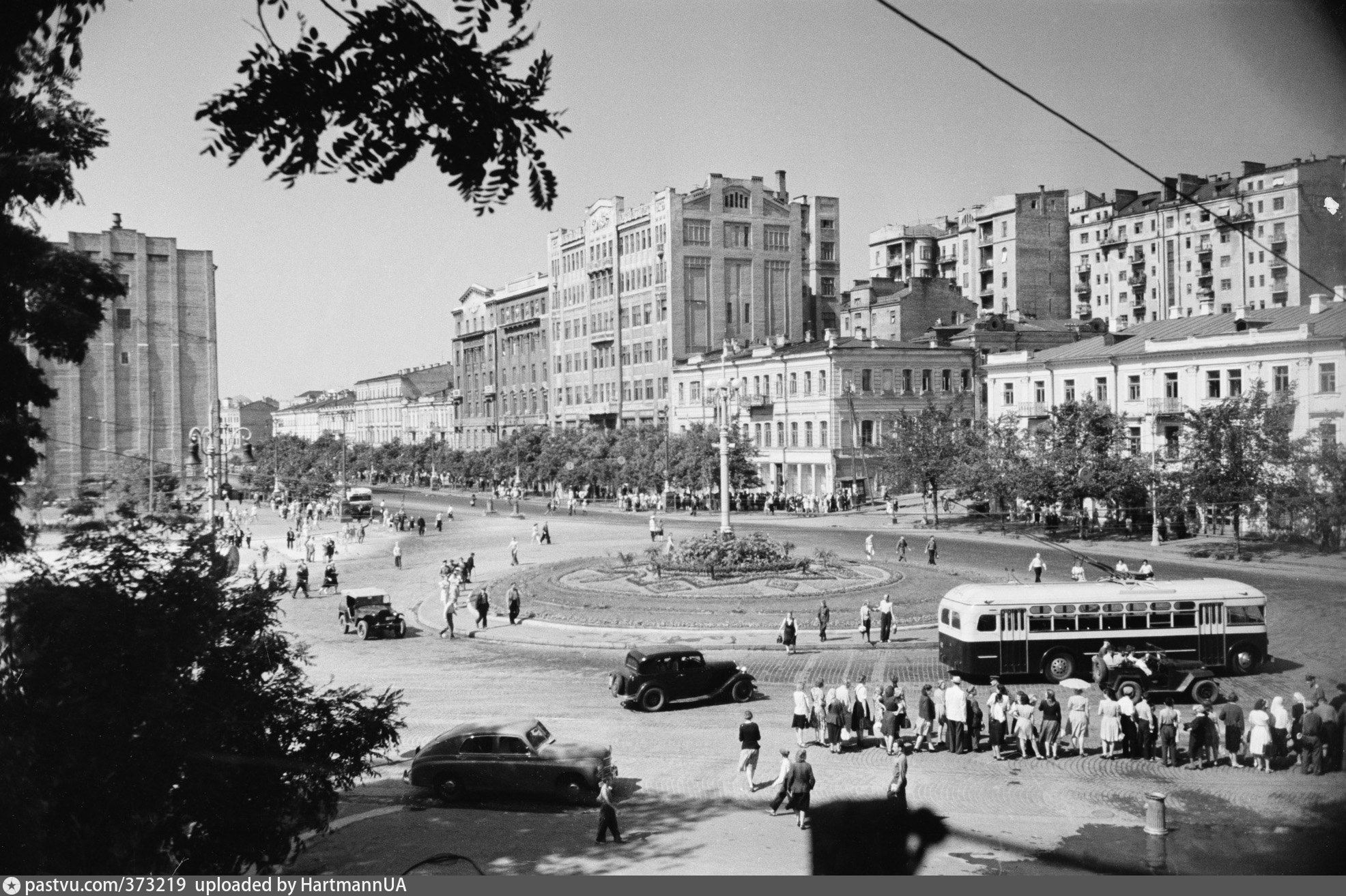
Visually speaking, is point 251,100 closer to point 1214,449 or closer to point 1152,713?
point 1152,713

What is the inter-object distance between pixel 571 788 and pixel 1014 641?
1042 centimetres

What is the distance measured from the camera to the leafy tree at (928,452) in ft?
156

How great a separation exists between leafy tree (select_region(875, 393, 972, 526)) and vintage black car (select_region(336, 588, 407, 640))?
26901 mm

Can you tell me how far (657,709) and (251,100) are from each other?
1404 cm

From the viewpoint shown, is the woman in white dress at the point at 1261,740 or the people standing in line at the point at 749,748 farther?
the woman in white dress at the point at 1261,740

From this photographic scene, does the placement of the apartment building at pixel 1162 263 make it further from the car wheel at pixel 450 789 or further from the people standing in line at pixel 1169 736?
the car wheel at pixel 450 789

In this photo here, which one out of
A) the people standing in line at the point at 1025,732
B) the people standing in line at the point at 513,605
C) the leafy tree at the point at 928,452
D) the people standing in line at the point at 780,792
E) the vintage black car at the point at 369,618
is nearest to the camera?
the people standing in line at the point at 780,792

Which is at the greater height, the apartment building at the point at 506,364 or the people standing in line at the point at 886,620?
the apartment building at the point at 506,364

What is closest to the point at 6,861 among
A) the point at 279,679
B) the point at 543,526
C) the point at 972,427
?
the point at 279,679

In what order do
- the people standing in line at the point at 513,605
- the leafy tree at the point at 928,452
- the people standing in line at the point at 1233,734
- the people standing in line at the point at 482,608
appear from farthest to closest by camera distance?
1. the leafy tree at the point at 928,452
2. the people standing in line at the point at 513,605
3. the people standing in line at the point at 482,608
4. the people standing in line at the point at 1233,734

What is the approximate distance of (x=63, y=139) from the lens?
6617 mm

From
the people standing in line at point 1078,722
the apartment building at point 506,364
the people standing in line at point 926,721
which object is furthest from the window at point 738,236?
the people standing in line at point 1078,722

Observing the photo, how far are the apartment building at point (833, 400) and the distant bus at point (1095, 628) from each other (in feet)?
125

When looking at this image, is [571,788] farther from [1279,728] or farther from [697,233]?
[697,233]
